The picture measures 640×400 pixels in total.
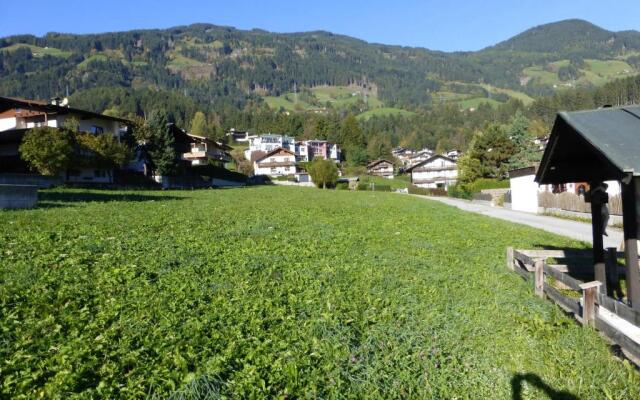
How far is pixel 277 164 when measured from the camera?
115 metres

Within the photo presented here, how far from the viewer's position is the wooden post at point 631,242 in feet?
22.7

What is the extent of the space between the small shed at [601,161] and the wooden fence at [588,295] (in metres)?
0.65

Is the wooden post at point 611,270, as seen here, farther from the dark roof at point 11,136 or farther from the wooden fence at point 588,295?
the dark roof at point 11,136

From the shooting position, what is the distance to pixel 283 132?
176 meters

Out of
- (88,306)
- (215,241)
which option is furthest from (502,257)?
(88,306)

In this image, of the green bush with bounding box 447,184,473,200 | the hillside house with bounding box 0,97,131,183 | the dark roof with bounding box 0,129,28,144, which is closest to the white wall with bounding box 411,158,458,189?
the green bush with bounding box 447,184,473,200

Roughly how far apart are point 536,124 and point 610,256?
139m

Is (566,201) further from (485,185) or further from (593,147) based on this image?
(485,185)

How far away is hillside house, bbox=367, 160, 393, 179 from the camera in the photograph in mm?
130750

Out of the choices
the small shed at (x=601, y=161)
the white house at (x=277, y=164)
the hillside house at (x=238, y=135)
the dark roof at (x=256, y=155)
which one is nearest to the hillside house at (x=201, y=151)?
the white house at (x=277, y=164)

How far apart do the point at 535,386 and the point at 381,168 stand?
Answer: 128m

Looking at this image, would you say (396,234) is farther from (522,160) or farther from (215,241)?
(522,160)

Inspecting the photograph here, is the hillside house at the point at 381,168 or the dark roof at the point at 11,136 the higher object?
the dark roof at the point at 11,136

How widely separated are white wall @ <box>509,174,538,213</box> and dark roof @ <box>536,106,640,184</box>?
3008 centimetres
